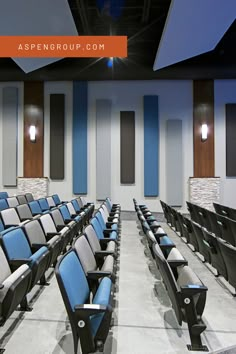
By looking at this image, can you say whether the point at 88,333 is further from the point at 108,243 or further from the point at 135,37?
the point at 135,37

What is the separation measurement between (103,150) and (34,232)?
16.3 ft

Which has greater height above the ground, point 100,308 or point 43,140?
point 43,140

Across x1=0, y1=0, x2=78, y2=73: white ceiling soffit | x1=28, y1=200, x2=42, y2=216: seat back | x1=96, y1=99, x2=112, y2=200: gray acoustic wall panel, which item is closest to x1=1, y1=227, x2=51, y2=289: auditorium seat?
x1=28, y1=200, x2=42, y2=216: seat back

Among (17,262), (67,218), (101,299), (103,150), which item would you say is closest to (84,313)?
(101,299)

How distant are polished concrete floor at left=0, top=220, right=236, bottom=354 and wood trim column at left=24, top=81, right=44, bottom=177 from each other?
16.3 feet

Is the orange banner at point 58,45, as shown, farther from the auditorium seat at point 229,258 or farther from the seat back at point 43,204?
the auditorium seat at point 229,258

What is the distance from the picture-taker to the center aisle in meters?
1.75

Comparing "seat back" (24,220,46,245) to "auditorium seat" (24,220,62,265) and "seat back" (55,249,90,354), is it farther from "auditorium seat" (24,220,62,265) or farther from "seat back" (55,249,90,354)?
"seat back" (55,249,90,354)

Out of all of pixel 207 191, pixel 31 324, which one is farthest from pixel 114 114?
pixel 31 324

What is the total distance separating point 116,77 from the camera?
7113 mm

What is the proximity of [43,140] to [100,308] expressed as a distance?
6.57m

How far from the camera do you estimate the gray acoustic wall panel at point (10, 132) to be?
7.45 meters

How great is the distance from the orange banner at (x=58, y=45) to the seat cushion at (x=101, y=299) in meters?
4.35

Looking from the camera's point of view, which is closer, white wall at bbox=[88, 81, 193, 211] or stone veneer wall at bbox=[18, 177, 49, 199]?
stone veneer wall at bbox=[18, 177, 49, 199]
